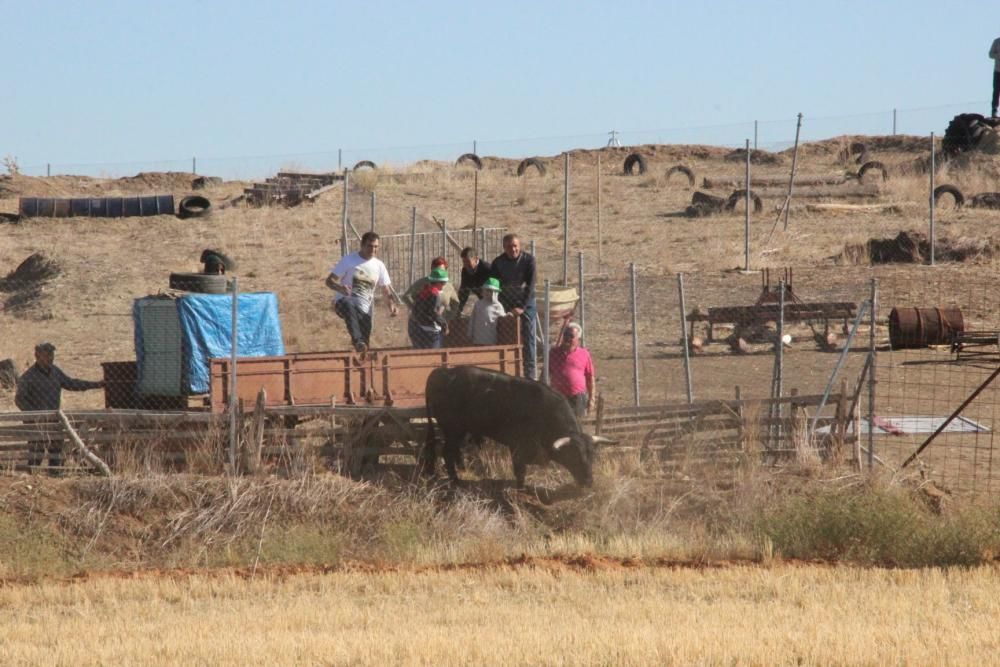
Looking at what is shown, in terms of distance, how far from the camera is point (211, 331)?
1568cm

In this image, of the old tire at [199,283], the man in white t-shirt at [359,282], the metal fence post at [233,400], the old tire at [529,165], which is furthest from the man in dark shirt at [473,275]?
the old tire at [529,165]

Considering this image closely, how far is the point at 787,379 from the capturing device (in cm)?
2052

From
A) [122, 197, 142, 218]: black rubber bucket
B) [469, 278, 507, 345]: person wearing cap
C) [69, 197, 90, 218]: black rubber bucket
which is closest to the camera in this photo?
[469, 278, 507, 345]: person wearing cap

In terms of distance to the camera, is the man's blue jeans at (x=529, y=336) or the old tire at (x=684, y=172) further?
the old tire at (x=684, y=172)

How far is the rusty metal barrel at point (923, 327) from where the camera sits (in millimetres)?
22422

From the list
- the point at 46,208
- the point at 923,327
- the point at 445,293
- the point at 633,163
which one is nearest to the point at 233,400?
the point at 445,293

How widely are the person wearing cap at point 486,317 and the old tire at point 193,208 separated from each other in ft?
66.4

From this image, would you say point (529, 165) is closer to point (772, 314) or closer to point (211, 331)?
point (772, 314)

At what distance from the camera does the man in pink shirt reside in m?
15.7

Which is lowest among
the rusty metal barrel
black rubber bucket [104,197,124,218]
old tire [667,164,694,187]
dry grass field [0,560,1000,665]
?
dry grass field [0,560,1000,665]

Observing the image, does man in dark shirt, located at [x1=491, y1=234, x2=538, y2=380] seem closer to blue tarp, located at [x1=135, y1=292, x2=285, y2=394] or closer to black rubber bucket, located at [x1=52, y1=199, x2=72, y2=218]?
blue tarp, located at [x1=135, y1=292, x2=285, y2=394]

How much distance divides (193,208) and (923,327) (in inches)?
785

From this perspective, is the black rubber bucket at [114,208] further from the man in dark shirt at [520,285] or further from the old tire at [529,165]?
the man in dark shirt at [520,285]

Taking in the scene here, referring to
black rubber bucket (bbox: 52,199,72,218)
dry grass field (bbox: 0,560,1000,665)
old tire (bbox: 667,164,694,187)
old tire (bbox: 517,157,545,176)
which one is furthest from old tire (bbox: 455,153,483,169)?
Result: dry grass field (bbox: 0,560,1000,665)
